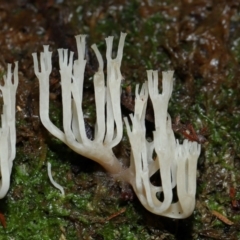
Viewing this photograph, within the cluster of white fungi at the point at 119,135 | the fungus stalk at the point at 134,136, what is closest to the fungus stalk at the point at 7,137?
the cluster of white fungi at the point at 119,135

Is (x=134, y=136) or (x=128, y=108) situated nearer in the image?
(x=134, y=136)

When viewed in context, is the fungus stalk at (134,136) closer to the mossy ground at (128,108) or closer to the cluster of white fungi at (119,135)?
the cluster of white fungi at (119,135)

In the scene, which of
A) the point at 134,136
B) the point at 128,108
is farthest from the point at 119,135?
the point at 128,108

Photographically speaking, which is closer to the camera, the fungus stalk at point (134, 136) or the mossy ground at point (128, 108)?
the fungus stalk at point (134, 136)

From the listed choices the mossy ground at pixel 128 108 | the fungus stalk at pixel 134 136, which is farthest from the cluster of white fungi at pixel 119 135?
the mossy ground at pixel 128 108

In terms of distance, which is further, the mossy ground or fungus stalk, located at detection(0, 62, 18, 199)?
the mossy ground

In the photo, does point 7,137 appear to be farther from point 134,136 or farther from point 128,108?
point 128,108

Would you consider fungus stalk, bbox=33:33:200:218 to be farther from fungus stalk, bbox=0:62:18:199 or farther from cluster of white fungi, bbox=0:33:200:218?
fungus stalk, bbox=0:62:18:199

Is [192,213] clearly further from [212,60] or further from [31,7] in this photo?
[31,7]

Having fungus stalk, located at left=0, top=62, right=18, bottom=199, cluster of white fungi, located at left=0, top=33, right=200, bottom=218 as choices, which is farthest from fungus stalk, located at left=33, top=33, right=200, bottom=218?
fungus stalk, located at left=0, top=62, right=18, bottom=199
